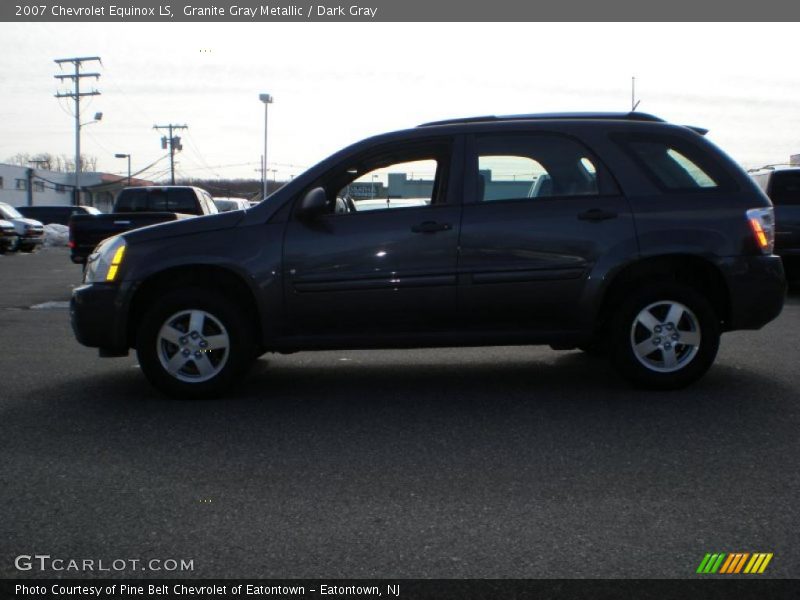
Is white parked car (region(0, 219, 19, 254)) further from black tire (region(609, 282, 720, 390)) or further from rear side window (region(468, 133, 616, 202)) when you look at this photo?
black tire (region(609, 282, 720, 390))

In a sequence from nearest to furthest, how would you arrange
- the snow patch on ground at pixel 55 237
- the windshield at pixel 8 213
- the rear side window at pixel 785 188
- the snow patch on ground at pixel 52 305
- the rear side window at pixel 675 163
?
1. the rear side window at pixel 675 163
2. the snow patch on ground at pixel 52 305
3. the rear side window at pixel 785 188
4. the windshield at pixel 8 213
5. the snow patch on ground at pixel 55 237

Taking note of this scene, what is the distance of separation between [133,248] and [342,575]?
386 centimetres

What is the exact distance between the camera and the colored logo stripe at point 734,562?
345 centimetres

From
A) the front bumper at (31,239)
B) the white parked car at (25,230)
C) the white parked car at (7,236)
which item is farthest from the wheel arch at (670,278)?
the front bumper at (31,239)

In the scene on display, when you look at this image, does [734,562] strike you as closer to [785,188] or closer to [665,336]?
[665,336]

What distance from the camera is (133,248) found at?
261 inches

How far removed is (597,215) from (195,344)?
2902mm

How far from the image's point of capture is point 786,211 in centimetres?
1374

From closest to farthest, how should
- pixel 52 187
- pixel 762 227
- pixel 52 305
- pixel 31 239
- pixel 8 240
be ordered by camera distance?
pixel 762 227 → pixel 52 305 → pixel 8 240 → pixel 31 239 → pixel 52 187

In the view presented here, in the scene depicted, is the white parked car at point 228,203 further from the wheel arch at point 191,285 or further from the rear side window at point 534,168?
the rear side window at point 534,168

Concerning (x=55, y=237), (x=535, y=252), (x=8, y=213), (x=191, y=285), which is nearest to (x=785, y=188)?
(x=535, y=252)

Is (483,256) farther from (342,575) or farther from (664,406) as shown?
(342,575)
